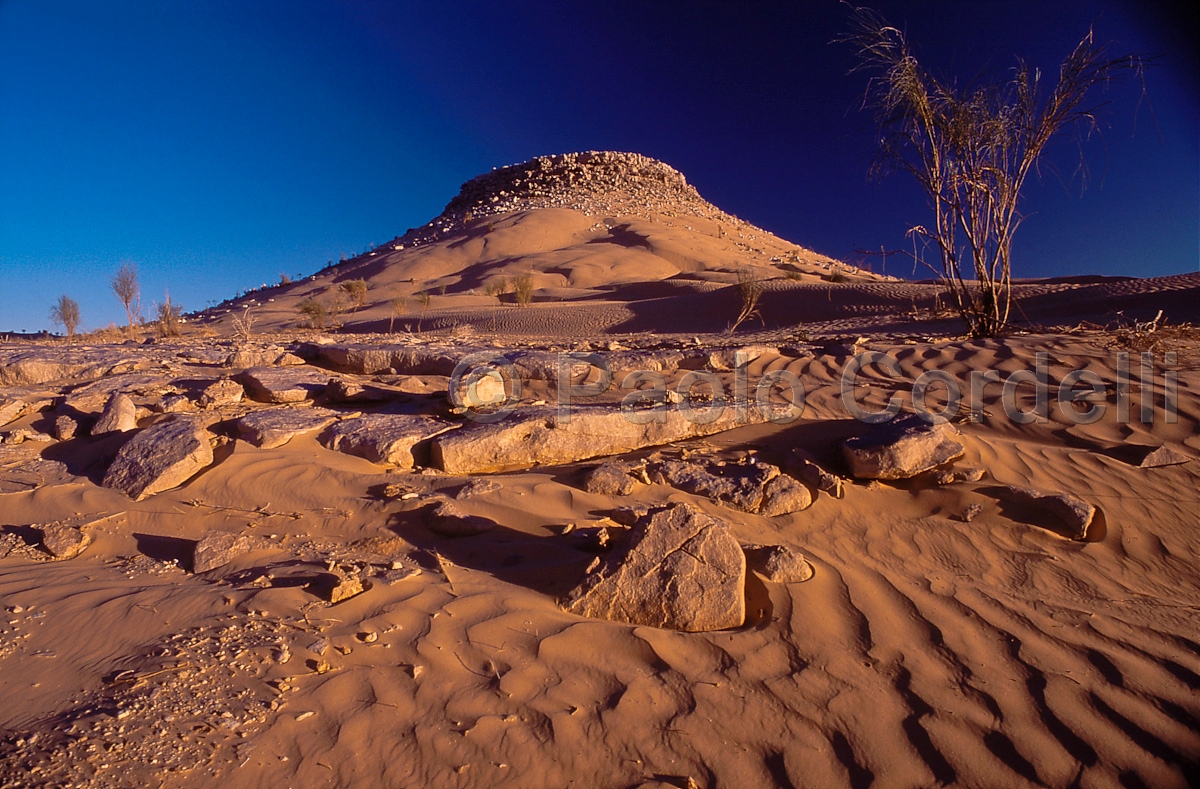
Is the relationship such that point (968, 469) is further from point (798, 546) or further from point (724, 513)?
point (724, 513)

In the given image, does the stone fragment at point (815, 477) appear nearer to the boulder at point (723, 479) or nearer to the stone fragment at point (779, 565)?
the boulder at point (723, 479)

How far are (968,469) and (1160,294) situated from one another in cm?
807

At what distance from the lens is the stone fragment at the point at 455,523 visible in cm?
264

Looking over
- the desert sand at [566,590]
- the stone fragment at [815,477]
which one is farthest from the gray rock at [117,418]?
the stone fragment at [815,477]

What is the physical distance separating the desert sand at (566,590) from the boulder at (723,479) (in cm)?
2

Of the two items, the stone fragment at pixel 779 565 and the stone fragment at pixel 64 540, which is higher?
the stone fragment at pixel 64 540

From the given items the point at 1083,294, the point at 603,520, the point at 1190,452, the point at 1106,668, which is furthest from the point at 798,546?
the point at 1083,294

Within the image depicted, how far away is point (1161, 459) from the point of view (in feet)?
10.1

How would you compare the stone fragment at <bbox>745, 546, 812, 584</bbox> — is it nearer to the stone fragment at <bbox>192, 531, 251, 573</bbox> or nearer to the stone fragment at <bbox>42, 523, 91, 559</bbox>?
the stone fragment at <bbox>192, 531, 251, 573</bbox>

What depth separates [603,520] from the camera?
9.00ft

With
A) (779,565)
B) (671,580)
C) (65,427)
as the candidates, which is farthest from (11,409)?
(779,565)

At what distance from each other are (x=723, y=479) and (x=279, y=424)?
8.33 feet

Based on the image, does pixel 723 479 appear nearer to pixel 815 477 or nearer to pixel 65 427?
pixel 815 477

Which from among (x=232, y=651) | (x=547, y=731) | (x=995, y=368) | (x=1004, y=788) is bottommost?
(x=1004, y=788)
